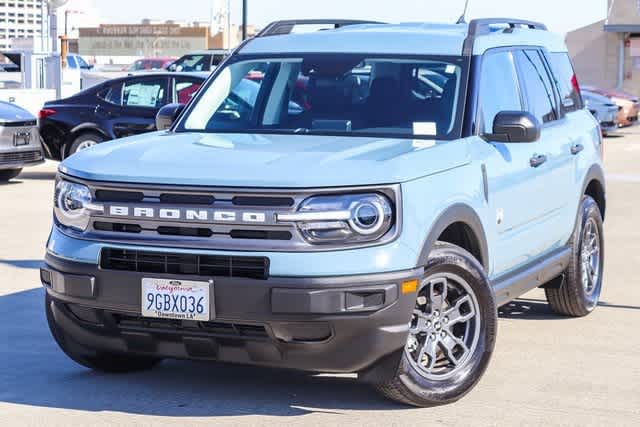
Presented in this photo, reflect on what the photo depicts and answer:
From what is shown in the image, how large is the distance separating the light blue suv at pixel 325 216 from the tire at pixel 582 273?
0.61 metres

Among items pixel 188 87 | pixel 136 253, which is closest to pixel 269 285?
pixel 136 253

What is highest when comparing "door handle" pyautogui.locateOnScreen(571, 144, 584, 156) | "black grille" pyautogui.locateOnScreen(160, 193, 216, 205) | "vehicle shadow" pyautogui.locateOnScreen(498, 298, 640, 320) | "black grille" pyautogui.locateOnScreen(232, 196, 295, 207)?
"black grille" pyautogui.locateOnScreen(232, 196, 295, 207)

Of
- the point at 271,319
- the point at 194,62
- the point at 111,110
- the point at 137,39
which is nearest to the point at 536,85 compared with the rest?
the point at 271,319

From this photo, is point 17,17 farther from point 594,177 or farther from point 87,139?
point 594,177

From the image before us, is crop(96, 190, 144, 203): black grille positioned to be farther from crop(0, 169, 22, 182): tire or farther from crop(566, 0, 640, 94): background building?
crop(566, 0, 640, 94): background building

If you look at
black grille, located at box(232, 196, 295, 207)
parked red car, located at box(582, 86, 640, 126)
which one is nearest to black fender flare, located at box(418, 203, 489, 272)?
black grille, located at box(232, 196, 295, 207)

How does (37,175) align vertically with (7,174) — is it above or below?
below

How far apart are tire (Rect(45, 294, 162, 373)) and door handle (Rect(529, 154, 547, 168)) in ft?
7.73

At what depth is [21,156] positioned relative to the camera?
56.5 feet

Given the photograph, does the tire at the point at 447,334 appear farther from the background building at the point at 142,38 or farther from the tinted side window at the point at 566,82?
the background building at the point at 142,38

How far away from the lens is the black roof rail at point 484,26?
704 cm

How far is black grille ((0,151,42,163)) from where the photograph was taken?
55.6 feet

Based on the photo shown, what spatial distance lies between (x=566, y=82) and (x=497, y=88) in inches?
61.5

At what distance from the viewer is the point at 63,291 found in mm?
5973
